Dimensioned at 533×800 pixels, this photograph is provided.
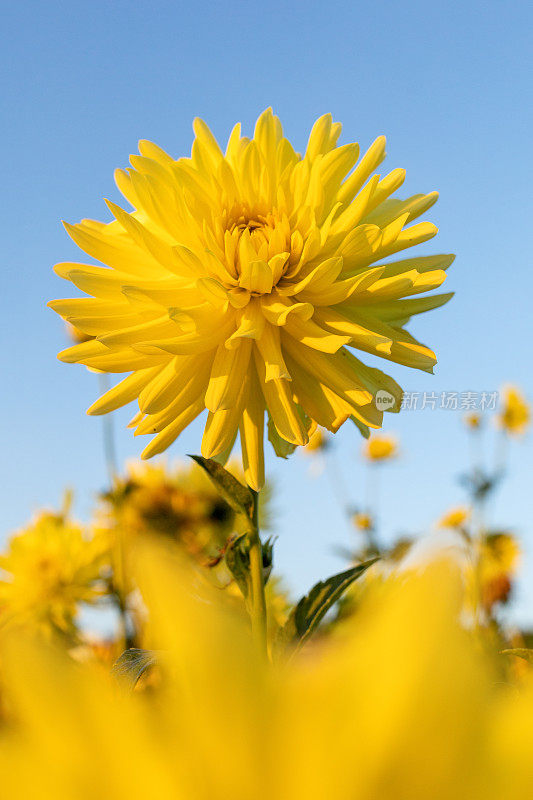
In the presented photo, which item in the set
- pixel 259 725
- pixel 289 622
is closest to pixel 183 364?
pixel 289 622

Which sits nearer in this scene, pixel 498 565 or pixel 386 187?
pixel 386 187

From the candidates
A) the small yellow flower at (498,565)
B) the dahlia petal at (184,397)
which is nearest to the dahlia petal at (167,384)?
the dahlia petal at (184,397)

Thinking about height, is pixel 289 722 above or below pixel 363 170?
below

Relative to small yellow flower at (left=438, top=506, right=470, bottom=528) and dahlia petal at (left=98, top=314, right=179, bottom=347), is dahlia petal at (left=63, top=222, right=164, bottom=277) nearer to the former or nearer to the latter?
dahlia petal at (left=98, top=314, right=179, bottom=347)

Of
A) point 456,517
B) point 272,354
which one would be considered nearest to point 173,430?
point 272,354

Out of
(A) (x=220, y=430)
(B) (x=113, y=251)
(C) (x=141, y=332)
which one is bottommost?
(A) (x=220, y=430)

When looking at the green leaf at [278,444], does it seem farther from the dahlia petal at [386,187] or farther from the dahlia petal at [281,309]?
the dahlia petal at [386,187]

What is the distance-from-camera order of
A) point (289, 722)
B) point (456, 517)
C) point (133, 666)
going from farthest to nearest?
point (456, 517)
point (133, 666)
point (289, 722)

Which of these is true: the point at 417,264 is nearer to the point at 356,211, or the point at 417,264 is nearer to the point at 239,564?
the point at 356,211
